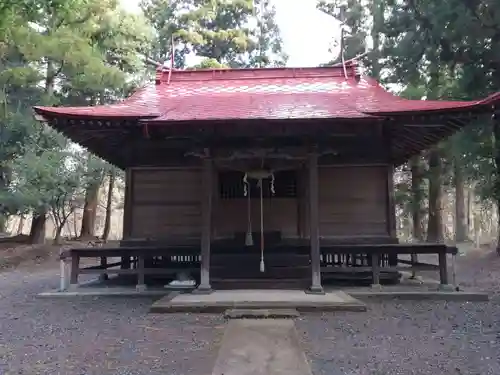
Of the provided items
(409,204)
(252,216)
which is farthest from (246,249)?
(409,204)

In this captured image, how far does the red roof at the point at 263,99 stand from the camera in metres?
7.29

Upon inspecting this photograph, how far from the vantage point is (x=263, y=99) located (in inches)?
356

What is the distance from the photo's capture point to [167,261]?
985cm

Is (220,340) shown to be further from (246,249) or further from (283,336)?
(246,249)

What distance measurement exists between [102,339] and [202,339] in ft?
3.61

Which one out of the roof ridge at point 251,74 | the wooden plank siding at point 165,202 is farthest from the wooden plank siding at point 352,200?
the roof ridge at point 251,74

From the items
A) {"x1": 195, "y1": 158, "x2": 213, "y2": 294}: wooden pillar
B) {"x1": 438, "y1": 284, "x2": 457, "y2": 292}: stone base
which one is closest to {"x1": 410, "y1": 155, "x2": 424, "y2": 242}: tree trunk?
{"x1": 438, "y1": 284, "x2": 457, "y2": 292}: stone base

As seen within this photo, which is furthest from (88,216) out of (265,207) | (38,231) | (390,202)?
(390,202)

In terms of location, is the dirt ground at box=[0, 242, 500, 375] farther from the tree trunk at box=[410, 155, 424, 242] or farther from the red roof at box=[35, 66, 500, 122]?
the tree trunk at box=[410, 155, 424, 242]

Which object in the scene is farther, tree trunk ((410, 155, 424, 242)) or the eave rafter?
tree trunk ((410, 155, 424, 242))

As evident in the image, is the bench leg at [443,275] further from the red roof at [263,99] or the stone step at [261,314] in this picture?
the stone step at [261,314]

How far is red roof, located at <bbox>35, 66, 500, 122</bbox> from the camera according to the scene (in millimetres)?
7293

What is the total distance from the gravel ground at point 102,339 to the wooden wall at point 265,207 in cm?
186

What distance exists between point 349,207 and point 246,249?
2.09m
